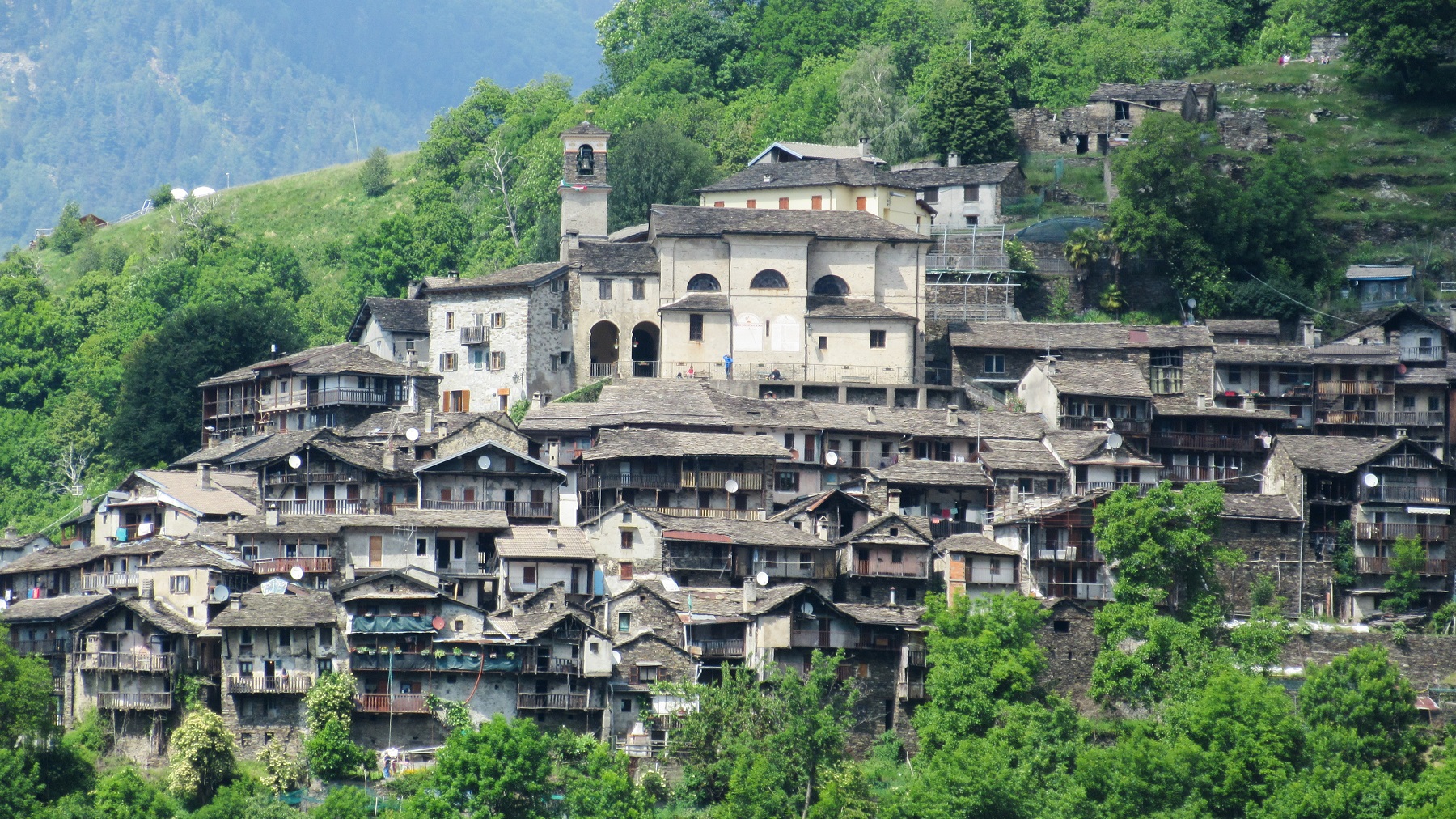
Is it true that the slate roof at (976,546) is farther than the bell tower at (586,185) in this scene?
No

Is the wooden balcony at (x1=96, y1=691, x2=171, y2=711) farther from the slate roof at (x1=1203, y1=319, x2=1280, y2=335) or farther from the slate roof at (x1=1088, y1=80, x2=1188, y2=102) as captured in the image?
the slate roof at (x1=1088, y1=80, x2=1188, y2=102)

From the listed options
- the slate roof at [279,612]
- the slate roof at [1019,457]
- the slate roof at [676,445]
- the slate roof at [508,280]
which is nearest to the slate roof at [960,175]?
the slate roof at [508,280]

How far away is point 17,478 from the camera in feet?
332

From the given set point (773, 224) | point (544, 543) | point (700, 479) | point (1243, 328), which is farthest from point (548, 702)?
point (1243, 328)

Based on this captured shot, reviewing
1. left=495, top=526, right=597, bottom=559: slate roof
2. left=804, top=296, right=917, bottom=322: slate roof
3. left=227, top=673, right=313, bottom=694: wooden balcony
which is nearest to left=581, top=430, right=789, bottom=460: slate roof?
left=495, top=526, right=597, bottom=559: slate roof

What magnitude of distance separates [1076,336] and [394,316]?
29.0m

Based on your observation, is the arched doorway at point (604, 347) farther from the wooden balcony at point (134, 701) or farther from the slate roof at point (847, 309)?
the wooden balcony at point (134, 701)

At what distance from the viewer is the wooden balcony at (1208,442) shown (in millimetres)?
82062

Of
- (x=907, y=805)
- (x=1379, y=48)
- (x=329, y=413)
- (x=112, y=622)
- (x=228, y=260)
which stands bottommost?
(x=907, y=805)

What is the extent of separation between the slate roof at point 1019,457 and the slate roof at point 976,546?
4.44 meters

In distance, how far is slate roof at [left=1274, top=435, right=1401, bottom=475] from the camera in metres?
75.4

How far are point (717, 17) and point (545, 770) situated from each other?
86.9 metres

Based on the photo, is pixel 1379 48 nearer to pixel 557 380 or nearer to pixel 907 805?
pixel 557 380

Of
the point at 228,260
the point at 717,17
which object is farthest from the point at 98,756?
the point at 717,17
